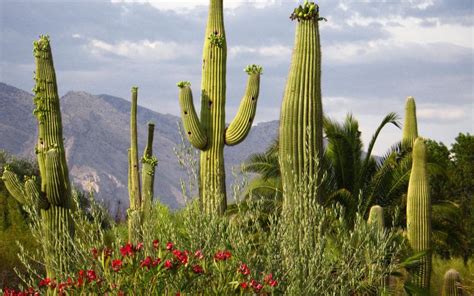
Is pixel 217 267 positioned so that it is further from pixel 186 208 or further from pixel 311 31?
pixel 311 31

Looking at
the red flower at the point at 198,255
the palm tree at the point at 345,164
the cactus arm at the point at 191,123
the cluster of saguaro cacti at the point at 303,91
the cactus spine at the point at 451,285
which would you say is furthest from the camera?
the palm tree at the point at 345,164

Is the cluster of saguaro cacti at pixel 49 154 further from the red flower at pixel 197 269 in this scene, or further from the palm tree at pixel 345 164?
the red flower at pixel 197 269

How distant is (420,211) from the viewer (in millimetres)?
14484

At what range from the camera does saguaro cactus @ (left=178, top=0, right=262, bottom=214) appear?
47.1ft

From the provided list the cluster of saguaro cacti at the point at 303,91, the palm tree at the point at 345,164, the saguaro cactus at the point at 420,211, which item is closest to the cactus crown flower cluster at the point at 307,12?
the cluster of saguaro cacti at the point at 303,91

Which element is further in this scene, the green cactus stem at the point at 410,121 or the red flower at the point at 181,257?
the green cactus stem at the point at 410,121

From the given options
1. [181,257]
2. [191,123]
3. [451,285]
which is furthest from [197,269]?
[191,123]

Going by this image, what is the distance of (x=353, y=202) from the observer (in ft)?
53.6

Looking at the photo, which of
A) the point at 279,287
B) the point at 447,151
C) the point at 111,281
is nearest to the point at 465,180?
the point at 447,151

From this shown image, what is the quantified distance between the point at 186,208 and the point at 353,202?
9511 mm

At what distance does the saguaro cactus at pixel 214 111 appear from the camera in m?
14.3

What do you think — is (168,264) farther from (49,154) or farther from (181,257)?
(49,154)

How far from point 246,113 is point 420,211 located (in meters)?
3.59

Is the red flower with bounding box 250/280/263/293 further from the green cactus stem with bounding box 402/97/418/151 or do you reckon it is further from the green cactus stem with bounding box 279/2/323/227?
the green cactus stem with bounding box 402/97/418/151
